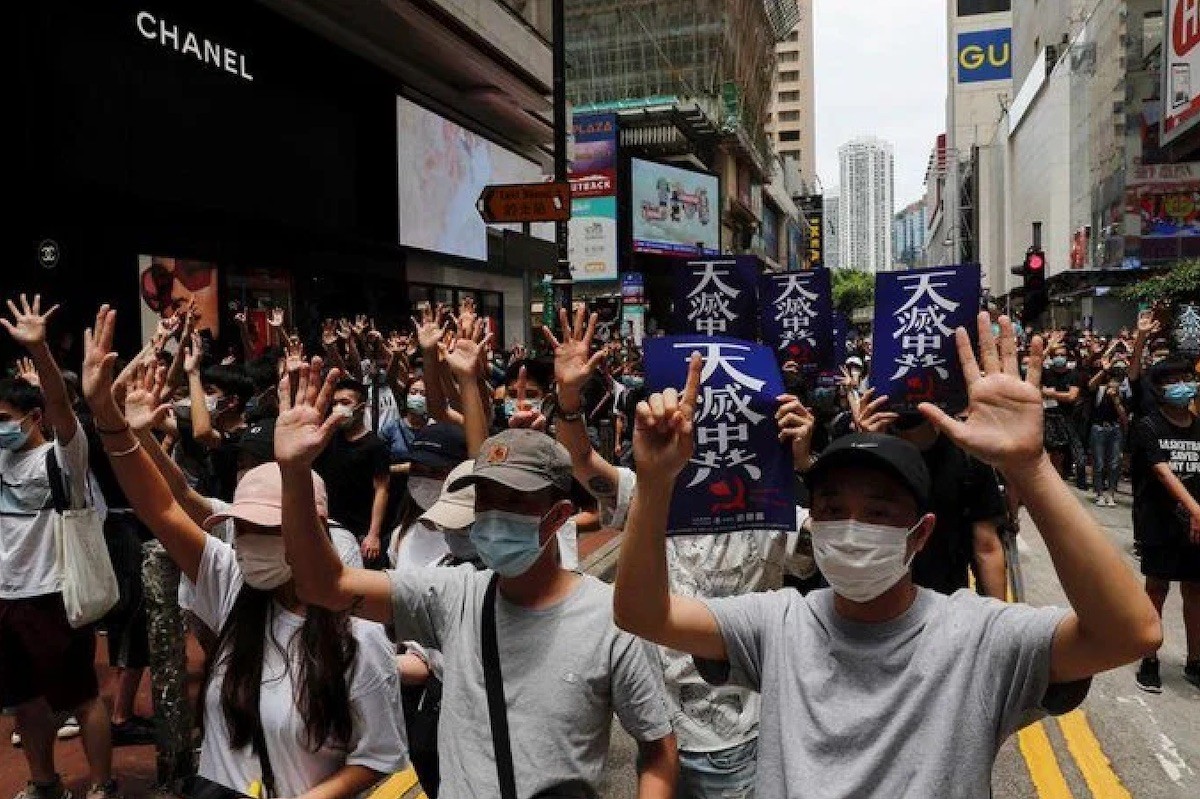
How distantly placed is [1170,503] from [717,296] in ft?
10.4

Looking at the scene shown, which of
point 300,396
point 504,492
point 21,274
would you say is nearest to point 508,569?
point 504,492

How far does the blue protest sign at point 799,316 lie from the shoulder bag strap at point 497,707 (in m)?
3.51

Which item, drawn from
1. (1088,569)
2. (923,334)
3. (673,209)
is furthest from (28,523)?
(673,209)

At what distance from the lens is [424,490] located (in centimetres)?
423

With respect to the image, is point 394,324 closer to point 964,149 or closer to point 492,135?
point 492,135

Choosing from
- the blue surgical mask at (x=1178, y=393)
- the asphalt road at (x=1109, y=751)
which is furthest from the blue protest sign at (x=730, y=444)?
the blue surgical mask at (x=1178, y=393)

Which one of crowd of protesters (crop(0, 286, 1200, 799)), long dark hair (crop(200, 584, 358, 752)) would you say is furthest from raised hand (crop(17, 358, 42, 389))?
long dark hair (crop(200, 584, 358, 752))

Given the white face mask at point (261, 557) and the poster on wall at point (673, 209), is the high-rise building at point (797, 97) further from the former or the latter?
the white face mask at point (261, 557)

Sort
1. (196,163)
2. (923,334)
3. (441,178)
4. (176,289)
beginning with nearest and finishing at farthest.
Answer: (923,334) < (176,289) < (196,163) < (441,178)

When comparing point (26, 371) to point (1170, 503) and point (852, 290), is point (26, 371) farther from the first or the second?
point (852, 290)

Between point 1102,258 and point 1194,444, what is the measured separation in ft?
141

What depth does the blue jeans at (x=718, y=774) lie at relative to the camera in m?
2.98

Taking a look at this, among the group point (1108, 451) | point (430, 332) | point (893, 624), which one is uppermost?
point (430, 332)

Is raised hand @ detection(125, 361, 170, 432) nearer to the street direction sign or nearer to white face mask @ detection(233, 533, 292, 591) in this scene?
white face mask @ detection(233, 533, 292, 591)
